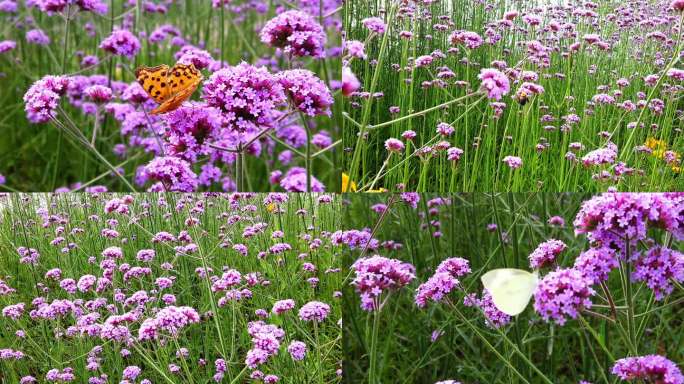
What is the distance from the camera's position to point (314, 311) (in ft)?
5.17

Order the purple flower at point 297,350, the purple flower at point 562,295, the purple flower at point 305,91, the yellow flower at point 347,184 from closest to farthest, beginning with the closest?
the purple flower at point 562,295
the purple flower at point 305,91
the yellow flower at point 347,184
the purple flower at point 297,350

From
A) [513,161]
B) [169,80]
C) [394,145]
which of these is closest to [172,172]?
[169,80]

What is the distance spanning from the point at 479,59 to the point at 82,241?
1.11 meters

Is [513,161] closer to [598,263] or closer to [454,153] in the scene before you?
[454,153]

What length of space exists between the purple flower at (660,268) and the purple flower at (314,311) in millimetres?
682

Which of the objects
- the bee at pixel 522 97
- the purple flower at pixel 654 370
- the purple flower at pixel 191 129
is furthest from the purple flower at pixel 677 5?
the purple flower at pixel 191 129

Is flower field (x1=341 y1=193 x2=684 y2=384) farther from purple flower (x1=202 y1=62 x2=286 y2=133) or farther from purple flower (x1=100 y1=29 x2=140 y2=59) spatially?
purple flower (x1=100 y1=29 x2=140 y2=59)

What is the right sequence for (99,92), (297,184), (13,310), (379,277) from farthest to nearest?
(13,310) → (99,92) → (297,184) → (379,277)

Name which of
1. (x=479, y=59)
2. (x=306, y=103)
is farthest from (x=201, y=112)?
(x=479, y=59)

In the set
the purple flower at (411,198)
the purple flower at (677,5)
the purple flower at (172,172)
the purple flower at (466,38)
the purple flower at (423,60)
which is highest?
the purple flower at (677,5)

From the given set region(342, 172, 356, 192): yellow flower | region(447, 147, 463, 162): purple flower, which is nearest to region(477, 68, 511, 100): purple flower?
region(447, 147, 463, 162): purple flower

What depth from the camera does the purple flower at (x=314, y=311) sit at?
158 cm

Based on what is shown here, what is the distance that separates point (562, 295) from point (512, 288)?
177 mm

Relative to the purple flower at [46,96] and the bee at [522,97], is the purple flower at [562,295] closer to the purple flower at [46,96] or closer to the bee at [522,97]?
the bee at [522,97]
